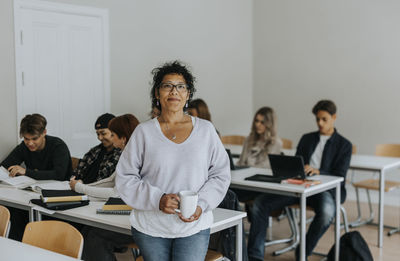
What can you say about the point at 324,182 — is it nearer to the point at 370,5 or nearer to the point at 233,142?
the point at 233,142

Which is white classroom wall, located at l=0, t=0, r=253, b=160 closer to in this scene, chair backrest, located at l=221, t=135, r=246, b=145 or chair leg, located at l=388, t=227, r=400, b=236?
chair backrest, located at l=221, t=135, r=246, b=145

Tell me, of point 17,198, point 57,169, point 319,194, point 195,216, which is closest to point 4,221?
point 17,198

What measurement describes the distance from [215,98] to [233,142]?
739mm

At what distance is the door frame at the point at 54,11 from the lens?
14.1ft

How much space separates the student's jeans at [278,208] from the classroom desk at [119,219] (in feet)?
3.57

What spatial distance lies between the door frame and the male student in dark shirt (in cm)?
39

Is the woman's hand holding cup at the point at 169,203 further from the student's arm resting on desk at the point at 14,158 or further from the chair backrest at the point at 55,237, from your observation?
the student's arm resting on desk at the point at 14,158

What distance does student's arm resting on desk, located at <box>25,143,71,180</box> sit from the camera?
12.3 ft

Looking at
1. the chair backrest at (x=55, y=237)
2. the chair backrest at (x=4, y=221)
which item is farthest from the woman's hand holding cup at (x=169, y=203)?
the chair backrest at (x=4, y=221)

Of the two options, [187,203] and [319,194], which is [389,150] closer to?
[319,194]

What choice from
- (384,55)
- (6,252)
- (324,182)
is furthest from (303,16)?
(6,252)

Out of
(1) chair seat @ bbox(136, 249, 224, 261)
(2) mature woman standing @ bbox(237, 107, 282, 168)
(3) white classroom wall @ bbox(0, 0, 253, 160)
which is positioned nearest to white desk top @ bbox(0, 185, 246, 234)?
(1) chair seat @ bbox(136, 249, 224, 261)

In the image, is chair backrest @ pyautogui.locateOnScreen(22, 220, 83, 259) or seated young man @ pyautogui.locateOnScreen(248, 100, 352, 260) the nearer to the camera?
chair backrest @ pyautogui.locateOnScreen(22, 220, 83, 259)

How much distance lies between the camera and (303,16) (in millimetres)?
6402
